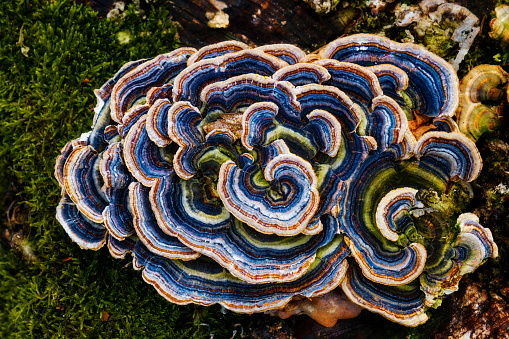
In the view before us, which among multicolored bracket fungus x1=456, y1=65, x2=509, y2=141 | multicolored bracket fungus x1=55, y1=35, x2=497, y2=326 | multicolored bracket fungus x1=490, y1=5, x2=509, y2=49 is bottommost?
multicolored bracket fungus x1=55, y1=35, x2=497, y2=326

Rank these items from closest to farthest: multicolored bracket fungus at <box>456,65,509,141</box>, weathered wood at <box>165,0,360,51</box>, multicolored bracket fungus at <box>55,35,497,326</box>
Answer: multicolored bracket fungus at <box>55,35,497,326</box> → multicolored bracket fungus at <box>456,65,509,141</box> → weathered wood at <box>165,0,360,51</box>

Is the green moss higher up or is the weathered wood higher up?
the weathered wood

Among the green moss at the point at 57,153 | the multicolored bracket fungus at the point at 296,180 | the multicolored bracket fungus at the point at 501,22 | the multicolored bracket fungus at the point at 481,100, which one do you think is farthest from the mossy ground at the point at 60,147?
the multicolored bracket fungus at the point at 296,180

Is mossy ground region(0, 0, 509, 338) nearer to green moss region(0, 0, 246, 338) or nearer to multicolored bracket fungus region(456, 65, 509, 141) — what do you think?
green moss region(0, 0, 246, 338)

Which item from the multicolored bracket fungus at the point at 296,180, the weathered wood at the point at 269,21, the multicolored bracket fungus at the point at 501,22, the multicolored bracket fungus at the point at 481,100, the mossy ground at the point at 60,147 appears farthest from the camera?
the weathered wood at the point at 269,21

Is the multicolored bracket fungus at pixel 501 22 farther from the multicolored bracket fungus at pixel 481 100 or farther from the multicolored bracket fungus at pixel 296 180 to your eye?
the multicolored bracket fungus at pixel 296 180

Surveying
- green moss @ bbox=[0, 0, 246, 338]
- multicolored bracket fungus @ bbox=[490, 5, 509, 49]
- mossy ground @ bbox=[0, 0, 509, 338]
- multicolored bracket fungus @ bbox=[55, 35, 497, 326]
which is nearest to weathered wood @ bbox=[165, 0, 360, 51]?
mossy ground @ bbox=[0, 0, 509, 338]

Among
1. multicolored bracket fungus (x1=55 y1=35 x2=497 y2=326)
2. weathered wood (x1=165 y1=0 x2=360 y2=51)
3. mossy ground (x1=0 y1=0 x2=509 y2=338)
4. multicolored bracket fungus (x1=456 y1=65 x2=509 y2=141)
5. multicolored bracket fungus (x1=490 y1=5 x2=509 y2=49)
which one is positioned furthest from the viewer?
weathered wood (x1=165 y1=0 x2=360 y2=51)
